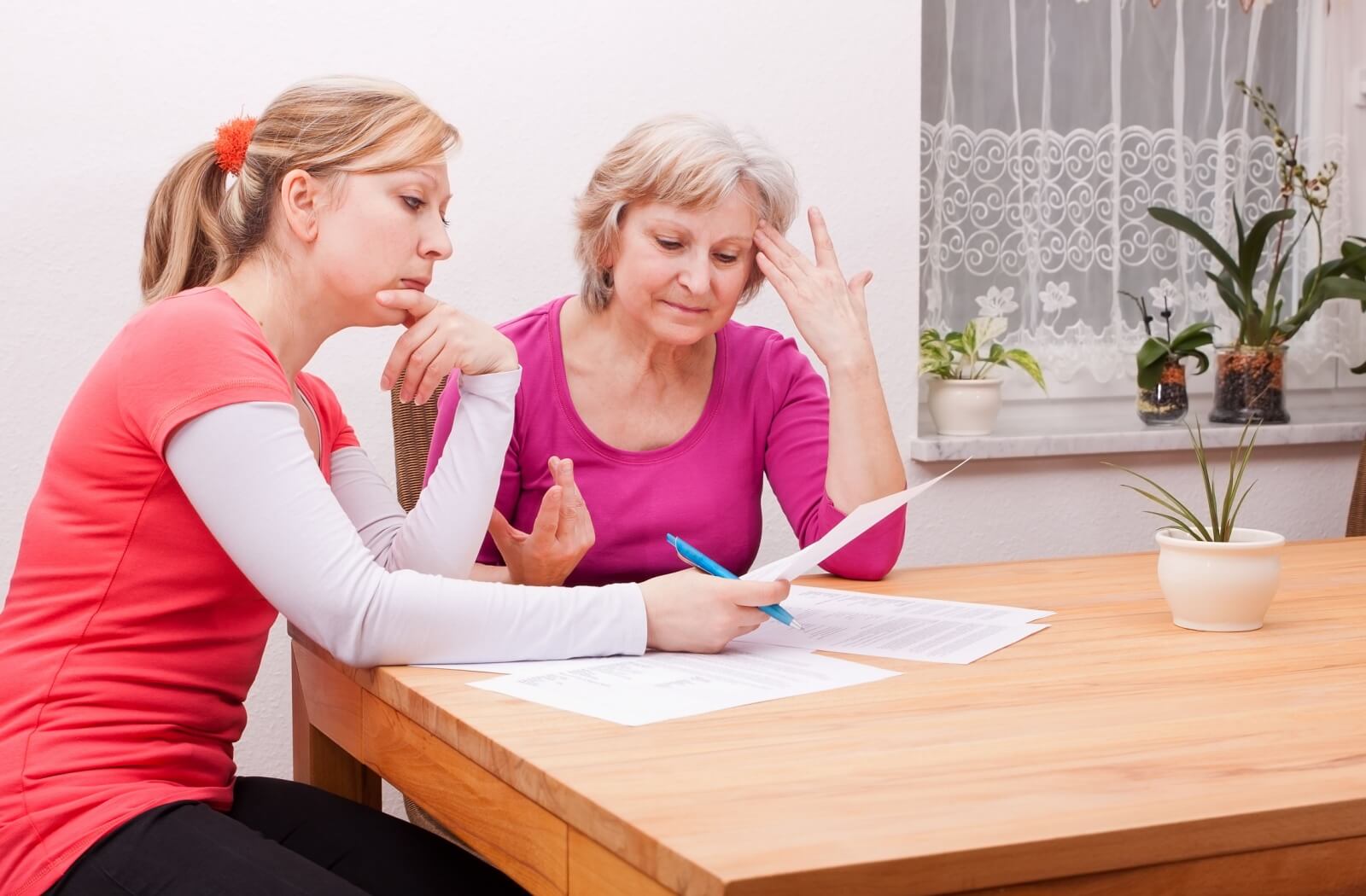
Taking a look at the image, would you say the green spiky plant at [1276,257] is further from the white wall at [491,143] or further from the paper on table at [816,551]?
the paper on table at [816,551]

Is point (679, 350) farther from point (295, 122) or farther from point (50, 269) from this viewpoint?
point (50, 269)

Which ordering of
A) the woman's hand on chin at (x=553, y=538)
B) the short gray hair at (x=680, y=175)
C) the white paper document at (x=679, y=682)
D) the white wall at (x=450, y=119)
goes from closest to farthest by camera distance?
the white paper document at (x=679, y=682), the woman's hand on chin at (x=553, y=538), the short gray hair at (x=680, y=175), the white wall at (x=450, y=119)

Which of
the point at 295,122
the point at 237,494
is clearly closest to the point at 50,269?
the point at 295,122

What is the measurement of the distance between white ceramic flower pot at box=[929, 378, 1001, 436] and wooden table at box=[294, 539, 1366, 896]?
1584mm

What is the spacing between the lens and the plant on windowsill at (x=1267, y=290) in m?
2.99

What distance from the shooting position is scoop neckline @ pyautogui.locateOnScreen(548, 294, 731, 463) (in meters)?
1.78

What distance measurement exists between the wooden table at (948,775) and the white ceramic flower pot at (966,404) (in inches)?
62.4

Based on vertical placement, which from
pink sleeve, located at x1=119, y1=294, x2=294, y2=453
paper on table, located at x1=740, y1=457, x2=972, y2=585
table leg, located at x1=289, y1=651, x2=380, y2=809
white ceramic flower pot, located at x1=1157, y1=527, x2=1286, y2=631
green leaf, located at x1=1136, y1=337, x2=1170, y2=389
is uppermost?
pink sleeve, located at x1=119, y1=294, x2=294, y2=453

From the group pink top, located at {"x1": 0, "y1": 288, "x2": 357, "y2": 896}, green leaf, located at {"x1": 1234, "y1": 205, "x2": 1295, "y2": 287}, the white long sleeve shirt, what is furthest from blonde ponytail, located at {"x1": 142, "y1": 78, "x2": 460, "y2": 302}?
green leaf, located at {"x1": 1234, "y1": 205, "x2": 1295, "y2": 287}

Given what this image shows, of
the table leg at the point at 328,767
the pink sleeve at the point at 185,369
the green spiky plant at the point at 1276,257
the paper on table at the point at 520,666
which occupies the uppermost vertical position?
the green spiky plant at the point at 1276,257

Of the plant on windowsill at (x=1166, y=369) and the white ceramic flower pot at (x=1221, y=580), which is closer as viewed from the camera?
the white ceramic flower pot at (x=1221, y=580)

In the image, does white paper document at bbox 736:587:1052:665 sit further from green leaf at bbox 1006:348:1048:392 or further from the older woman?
green leaf at bbox 1006:348:1048:392

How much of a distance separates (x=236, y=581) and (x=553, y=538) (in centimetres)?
37

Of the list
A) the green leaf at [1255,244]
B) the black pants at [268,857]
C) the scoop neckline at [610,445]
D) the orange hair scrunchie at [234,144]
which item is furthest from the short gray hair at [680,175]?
the green leaf at [1255,244]
